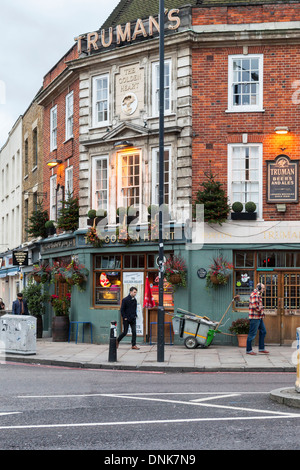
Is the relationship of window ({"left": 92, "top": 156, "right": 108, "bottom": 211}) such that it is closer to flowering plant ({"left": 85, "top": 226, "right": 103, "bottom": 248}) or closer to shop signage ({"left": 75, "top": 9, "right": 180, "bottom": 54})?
flowering plant ({"left": 85, "top": 226, "right": 103, "bottom": 248})

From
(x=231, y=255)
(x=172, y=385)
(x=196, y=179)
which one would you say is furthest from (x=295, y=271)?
(x=172, y=385)

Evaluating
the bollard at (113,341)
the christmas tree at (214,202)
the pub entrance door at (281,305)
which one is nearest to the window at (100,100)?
the christmas tree at (214,202)

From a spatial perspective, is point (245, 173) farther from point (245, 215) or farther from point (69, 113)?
point (69, 113)

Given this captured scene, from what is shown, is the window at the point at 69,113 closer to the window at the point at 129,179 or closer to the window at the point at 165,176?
the window at the point at 129,179

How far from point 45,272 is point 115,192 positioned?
5.32 metres

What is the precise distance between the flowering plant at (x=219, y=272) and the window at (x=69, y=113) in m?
8.32

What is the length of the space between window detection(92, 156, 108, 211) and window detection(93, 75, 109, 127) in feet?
4.34

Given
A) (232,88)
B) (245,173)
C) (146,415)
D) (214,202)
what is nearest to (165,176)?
(214,202)

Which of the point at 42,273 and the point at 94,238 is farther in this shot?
the point at 42,273

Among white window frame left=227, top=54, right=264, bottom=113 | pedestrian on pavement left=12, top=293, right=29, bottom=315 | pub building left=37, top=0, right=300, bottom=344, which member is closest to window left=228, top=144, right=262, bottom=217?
pub building left=37, top=0, right=300, bottom=344

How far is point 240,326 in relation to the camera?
20.5 meters

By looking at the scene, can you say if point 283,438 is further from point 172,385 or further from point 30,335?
Answer: point 30,335

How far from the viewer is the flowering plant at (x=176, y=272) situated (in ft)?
Result: 70.1

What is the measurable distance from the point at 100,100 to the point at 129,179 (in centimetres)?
314
